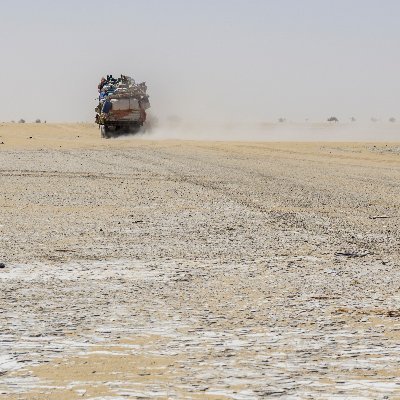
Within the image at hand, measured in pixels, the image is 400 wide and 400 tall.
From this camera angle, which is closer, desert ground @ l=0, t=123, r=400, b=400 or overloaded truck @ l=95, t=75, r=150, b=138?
desert ground @ l=0, t=123, r=400, b=400

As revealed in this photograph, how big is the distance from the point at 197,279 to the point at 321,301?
4.45 ft

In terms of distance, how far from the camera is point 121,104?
51.2 metres

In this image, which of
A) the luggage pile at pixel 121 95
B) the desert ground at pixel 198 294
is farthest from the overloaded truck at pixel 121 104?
the desert ground at pixel 198 294

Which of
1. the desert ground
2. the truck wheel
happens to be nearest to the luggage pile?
the truck wheel

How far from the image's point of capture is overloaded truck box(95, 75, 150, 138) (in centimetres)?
5062

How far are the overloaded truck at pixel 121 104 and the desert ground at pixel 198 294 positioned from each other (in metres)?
33.5

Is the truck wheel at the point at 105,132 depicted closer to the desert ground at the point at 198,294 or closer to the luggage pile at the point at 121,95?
the luggage pile at the point at 121,95

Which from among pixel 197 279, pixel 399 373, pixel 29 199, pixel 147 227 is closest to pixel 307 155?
pixel 29 199

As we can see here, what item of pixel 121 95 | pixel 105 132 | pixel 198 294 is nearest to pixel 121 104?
pixel 121 95

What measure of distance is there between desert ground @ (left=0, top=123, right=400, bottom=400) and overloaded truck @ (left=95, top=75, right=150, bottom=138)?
33.5m

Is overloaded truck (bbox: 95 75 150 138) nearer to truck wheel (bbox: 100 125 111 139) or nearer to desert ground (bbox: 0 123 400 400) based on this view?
truck wheel (bbox: 100 125 111 139)

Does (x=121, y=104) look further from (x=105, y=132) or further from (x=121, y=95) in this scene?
(x=105, y=132)

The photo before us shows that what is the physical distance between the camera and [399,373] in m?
4.89

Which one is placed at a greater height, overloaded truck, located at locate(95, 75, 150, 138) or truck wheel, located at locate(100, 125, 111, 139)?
overloaded truck, located at locate(95, 75, 150, 138)
